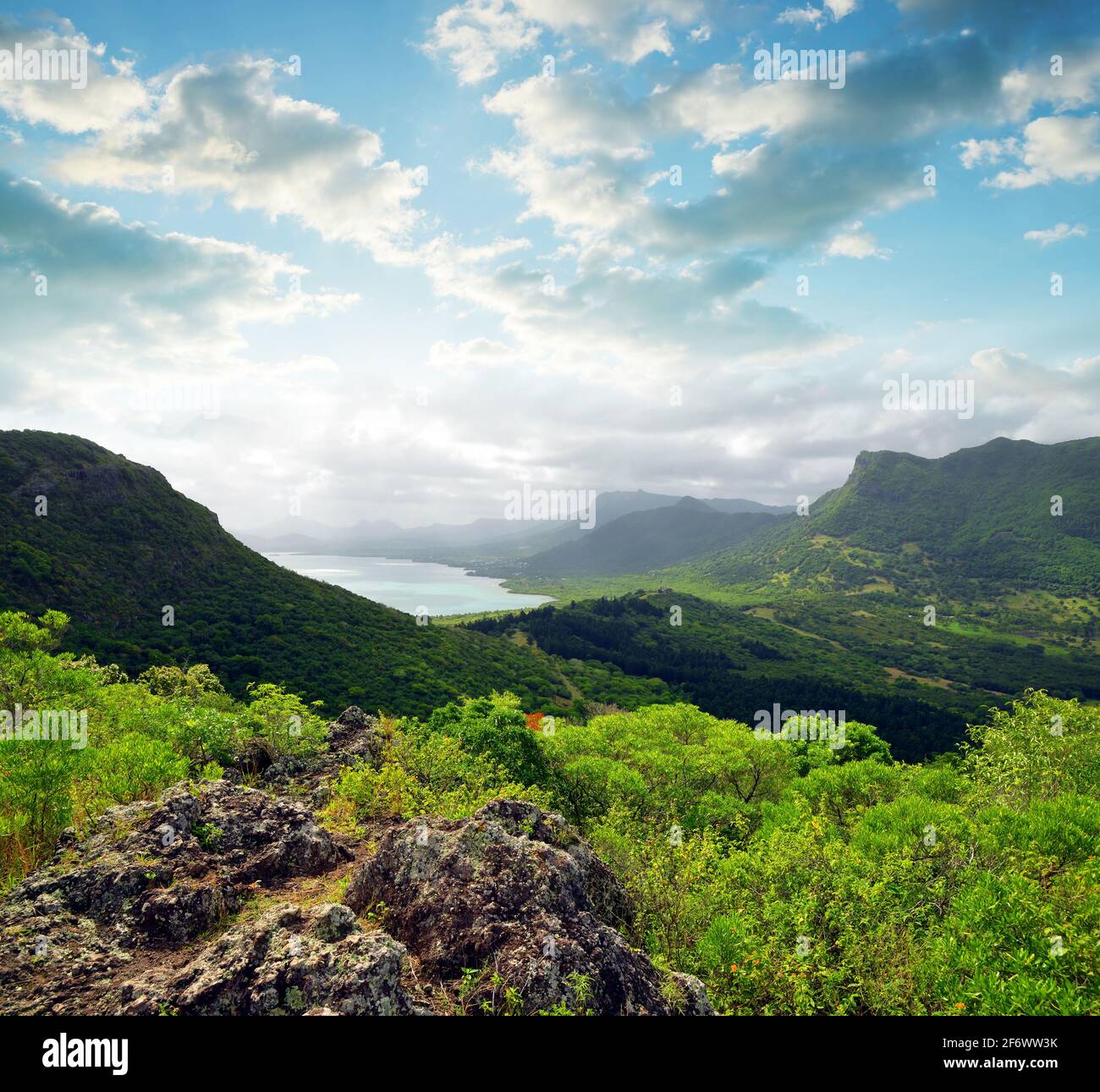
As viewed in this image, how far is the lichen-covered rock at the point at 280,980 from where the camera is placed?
6.98 metres

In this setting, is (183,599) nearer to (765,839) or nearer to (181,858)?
(181,858)

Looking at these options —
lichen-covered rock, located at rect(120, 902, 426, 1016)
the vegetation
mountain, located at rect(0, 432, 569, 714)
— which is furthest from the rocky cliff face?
mountain, located at rect(0, 432, 569, 714)

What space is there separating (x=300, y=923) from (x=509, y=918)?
3.65 m

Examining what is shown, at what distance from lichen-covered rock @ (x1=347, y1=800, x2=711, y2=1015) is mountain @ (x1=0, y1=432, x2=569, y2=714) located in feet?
226

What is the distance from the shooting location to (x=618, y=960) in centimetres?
921
